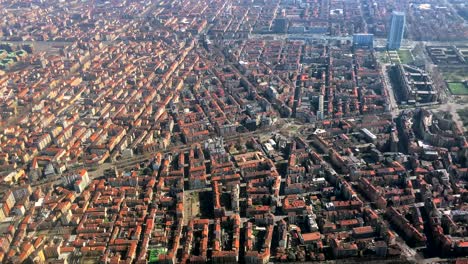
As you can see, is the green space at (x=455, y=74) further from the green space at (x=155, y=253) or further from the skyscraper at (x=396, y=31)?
the green space at (x=155, y=253)

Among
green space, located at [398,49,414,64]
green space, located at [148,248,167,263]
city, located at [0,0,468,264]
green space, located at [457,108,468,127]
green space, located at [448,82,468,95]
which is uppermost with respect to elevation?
green space, located at [148,248,167,263]

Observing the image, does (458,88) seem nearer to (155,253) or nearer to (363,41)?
(363,41)

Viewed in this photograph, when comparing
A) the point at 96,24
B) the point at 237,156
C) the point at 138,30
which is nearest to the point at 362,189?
the point at 237,156

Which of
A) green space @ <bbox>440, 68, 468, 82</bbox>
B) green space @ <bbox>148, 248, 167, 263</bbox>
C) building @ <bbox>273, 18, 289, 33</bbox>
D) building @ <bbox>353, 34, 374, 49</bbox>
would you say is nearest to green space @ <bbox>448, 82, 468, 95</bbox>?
green space @ <bbox>440, 68, 468, 82</bbox>

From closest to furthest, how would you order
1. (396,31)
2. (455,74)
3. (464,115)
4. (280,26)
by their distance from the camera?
(464,115) < (455,74) < (396,31) < (280,26)

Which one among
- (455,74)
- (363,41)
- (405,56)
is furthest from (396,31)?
(455,74)

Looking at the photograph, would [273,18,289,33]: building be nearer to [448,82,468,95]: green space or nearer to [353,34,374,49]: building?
[353,34,374,49]: building
